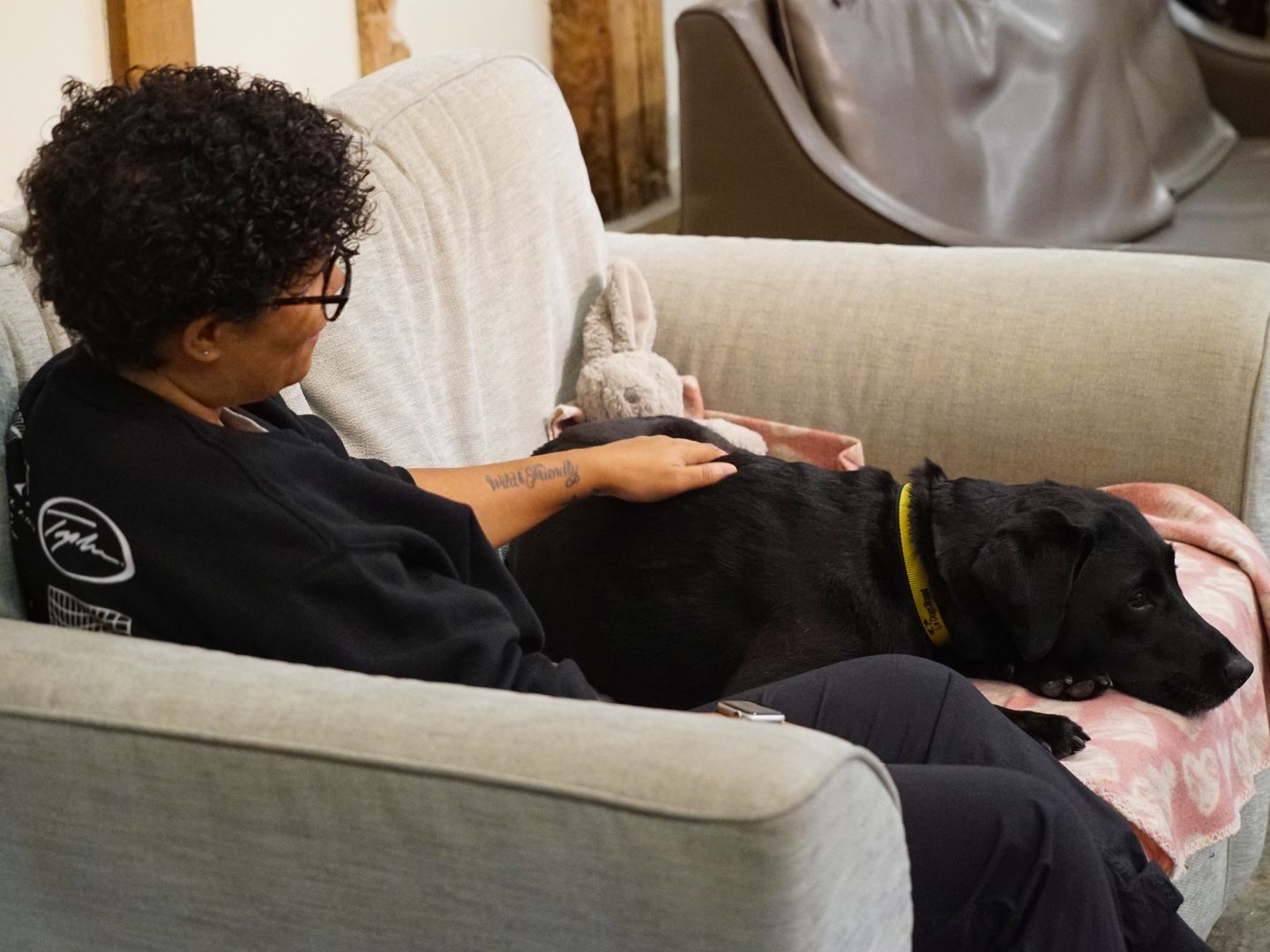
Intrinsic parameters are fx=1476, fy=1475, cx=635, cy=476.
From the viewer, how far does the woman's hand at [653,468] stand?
1644 millimetres

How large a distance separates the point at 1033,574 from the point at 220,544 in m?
0.91

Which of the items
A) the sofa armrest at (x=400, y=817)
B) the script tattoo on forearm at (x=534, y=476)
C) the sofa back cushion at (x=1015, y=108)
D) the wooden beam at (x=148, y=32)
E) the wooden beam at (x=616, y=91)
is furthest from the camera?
the wooden beam at (x=616, y=91)

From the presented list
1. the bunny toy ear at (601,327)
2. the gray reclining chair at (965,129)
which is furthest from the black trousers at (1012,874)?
the gray reclining chair at (965,129)

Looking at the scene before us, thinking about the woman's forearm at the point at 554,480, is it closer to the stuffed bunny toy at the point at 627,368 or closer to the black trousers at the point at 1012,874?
the stuffed bunny toy at the point at 627,368

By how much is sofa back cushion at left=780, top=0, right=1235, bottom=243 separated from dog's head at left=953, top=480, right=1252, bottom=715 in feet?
4.55

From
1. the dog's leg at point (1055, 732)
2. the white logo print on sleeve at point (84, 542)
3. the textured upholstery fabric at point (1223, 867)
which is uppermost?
the white logo print on sleeve at point (84, 542)

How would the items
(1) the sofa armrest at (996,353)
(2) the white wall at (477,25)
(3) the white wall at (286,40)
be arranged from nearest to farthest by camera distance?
(1) the sofa armrest at (996,353), (3) the white wall at (286,40), (2) the white wall at (477,25)

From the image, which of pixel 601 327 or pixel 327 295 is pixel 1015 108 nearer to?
pixel 601 327

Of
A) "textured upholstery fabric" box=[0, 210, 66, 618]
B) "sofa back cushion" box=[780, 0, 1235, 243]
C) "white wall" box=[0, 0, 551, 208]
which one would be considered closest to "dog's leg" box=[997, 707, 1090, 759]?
"textured upholstery fabric" box=[0, 210, 66, 618]

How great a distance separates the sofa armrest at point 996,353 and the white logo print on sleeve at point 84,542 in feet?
4.04

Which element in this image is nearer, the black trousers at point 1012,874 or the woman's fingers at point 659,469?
the black trousers at point 1012,874

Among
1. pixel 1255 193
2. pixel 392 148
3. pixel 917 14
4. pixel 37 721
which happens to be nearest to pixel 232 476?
pixel 37 721

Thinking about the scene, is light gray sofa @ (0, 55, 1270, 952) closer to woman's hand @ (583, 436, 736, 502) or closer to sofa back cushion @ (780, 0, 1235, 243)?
woman's hand @ (583, 436, 736, 502)

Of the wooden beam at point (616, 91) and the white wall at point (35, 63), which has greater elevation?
the white wall at point (35, 63)
